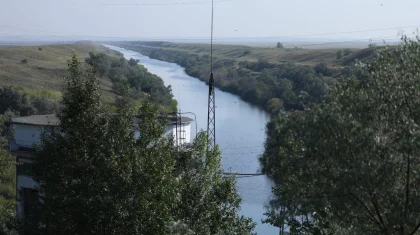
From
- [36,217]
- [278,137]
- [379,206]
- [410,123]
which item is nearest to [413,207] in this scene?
[379,206]

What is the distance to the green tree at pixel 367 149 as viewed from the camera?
283 centimetres

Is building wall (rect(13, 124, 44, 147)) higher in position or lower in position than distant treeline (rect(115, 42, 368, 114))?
higher

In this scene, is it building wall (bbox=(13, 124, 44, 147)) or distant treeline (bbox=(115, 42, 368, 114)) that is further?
distant treeline (bbox=(115, 42, 368, 114))

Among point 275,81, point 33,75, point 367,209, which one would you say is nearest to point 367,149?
point 367,209

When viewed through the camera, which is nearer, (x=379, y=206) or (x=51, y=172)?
(x=379, y=206)

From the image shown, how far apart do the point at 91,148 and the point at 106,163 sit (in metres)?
0.28

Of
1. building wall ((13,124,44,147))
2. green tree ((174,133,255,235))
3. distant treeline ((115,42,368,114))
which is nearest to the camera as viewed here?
green tree ((174,133,255,235))

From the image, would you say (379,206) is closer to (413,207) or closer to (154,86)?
(413,207)

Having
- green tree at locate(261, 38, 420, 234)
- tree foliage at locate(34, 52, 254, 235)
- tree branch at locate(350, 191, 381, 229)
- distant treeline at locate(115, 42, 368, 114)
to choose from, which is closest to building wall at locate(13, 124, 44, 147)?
tree foliage at locate(34, 52, 254, 235)

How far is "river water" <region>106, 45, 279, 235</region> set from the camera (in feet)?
32.9

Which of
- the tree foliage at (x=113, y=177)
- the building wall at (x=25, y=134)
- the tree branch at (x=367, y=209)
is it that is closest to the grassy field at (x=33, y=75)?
the building wall at (x=25, y=134)

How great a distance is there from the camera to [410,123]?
9.06ft

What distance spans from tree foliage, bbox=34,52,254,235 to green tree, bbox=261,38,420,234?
1142 millimetres

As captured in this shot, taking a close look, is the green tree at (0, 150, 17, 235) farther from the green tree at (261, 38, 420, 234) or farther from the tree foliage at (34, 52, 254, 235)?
the green tree at (261, 38, 420, 234)
